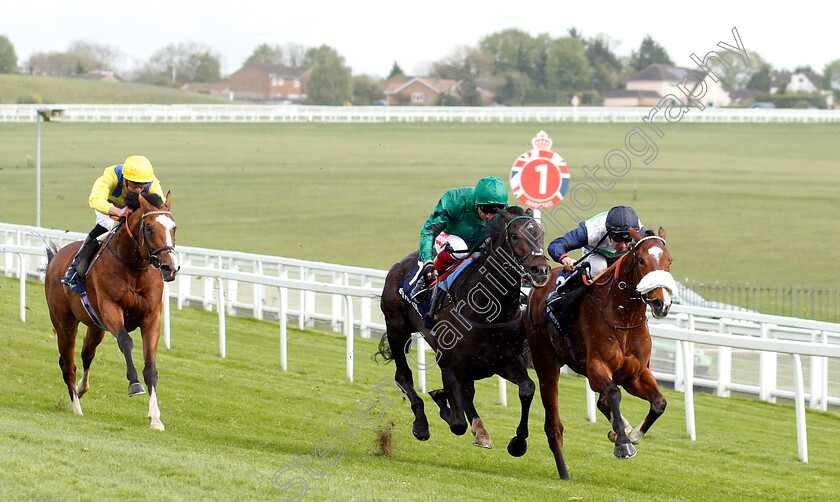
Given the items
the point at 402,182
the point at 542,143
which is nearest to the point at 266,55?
the point at 402,182

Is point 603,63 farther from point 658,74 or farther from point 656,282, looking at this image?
point 656,282

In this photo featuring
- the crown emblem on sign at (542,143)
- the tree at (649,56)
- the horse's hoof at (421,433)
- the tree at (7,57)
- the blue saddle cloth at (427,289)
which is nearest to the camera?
the blue saddle cloth at (427,289)

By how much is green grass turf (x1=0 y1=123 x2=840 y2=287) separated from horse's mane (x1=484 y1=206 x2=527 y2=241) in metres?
12.5

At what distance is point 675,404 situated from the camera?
9547mm

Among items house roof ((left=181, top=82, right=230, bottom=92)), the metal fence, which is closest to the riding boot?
the metal fence

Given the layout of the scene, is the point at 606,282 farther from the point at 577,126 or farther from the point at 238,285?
the point at 577,126

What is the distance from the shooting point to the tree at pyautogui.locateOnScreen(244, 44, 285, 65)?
4131 inches

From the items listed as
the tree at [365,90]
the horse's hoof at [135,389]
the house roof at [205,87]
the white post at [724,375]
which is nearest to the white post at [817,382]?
the white post at [724,375]

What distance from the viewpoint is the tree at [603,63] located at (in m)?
64.4

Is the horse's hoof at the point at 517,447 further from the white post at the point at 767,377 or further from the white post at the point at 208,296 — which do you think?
the white post at the point at 208,296

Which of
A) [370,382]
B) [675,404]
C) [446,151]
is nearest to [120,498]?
[370,382]

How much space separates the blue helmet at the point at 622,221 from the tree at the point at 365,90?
71.2 meters

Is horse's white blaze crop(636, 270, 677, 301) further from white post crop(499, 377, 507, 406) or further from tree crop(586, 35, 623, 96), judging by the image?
tree crop(586, 35, 623, 96)

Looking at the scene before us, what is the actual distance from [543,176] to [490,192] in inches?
168
